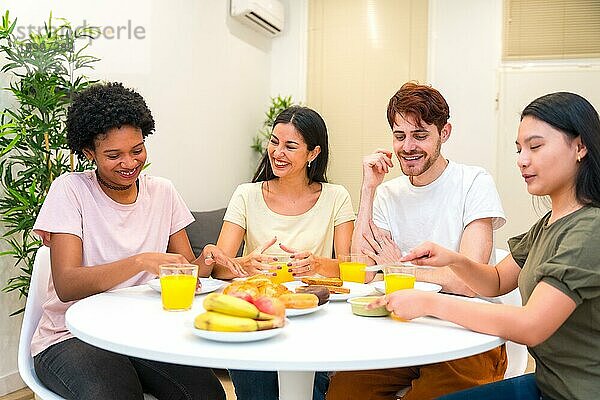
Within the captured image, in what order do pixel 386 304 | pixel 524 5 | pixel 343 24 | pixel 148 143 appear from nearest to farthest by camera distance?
pixel 386 304 < pixel 148 143 < pixel 524 5 < pixel 343 24

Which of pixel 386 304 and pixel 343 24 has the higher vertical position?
pixel 343 24

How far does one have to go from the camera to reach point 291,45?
19.0 ft

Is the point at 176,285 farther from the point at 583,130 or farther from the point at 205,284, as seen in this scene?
the point at 583,130

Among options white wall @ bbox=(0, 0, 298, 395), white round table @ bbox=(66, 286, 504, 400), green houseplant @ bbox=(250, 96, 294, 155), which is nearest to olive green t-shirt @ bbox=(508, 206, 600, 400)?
white round table @ bbox=(66, 286, 504, 400)

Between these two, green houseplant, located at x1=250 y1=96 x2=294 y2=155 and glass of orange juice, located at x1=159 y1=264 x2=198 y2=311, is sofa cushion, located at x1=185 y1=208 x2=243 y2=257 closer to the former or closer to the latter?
green houseplant, located at x1=250 y1=96 x2=294 y2=155

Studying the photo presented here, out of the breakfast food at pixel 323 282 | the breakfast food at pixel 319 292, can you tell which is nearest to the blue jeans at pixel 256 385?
the breakfast food at pixel 323 282

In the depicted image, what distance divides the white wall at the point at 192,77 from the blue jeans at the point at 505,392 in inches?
87.5

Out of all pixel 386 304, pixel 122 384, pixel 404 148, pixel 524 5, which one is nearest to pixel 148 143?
pixel 404 148

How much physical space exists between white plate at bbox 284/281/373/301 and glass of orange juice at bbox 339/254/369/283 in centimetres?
2

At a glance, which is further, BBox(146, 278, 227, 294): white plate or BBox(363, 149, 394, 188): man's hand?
BBox(363, 149, 394, 188): man's hand

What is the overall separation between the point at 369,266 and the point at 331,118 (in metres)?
3.76

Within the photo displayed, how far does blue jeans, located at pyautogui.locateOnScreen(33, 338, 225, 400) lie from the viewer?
170cm

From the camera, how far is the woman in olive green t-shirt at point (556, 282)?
1419 millimetres

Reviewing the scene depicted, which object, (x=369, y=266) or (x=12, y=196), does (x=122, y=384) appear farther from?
(x=12, y=196)
